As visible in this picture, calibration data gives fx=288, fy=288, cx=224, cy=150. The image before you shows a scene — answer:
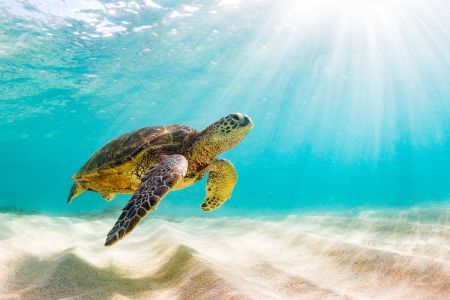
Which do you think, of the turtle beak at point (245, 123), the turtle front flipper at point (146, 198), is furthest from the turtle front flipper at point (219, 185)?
the turtle front flipper at point (146, 198)

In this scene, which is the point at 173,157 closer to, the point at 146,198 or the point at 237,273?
the point at 146,198

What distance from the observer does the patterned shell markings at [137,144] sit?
4.38 metres

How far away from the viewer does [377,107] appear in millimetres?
53438

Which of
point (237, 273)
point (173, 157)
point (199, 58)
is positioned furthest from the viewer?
point (199, 58)

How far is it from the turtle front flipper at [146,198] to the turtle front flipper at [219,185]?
5.10ft

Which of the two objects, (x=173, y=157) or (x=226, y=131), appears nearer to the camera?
(x=173, y=157)

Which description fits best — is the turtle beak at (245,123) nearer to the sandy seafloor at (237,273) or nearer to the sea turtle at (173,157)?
the sea turtle at (173,157)

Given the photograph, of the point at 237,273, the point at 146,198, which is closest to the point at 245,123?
the point at 146,198

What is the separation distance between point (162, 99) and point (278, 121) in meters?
25.6

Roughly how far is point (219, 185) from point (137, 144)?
5.28ft

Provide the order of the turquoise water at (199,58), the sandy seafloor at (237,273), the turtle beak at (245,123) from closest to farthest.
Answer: the sandy seafloor at (237,273)
the turtle beak at (245,123)
the turquoise water at (199,58)

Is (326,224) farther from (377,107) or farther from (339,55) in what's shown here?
(377,107)

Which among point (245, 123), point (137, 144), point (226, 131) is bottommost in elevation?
point (137, 144)

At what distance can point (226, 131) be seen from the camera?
4188 mm
